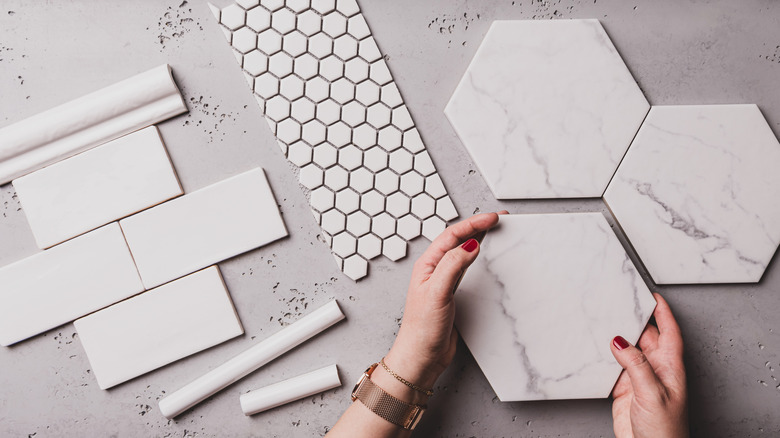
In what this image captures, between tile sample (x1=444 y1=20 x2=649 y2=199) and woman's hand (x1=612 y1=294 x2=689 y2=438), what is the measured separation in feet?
0.94

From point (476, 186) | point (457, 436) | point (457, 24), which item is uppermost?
point (457, 24)

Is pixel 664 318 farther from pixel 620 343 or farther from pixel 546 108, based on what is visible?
pixel 546 108

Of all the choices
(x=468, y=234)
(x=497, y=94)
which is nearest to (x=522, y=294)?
(x=468, y=234)

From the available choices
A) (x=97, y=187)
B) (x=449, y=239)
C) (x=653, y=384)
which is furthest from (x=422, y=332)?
(x=97, y=187)

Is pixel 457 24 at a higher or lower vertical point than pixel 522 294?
higher

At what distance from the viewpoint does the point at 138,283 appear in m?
0.82

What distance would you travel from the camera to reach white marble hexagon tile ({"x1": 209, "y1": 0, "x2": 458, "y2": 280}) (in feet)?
2.69

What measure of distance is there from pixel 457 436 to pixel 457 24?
0.79m

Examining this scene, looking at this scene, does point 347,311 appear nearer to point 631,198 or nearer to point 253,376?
point 253,376

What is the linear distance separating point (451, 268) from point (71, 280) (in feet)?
2.29

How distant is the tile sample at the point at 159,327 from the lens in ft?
2.68

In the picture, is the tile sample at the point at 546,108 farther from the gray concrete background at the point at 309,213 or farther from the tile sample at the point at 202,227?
the tile sample at the point at 202,227

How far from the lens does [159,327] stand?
0.82 meters

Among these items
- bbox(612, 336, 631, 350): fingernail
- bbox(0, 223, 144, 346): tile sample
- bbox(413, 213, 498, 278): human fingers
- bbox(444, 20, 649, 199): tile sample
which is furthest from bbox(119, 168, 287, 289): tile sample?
bbox(612, 336, 631, 350): fingernail
